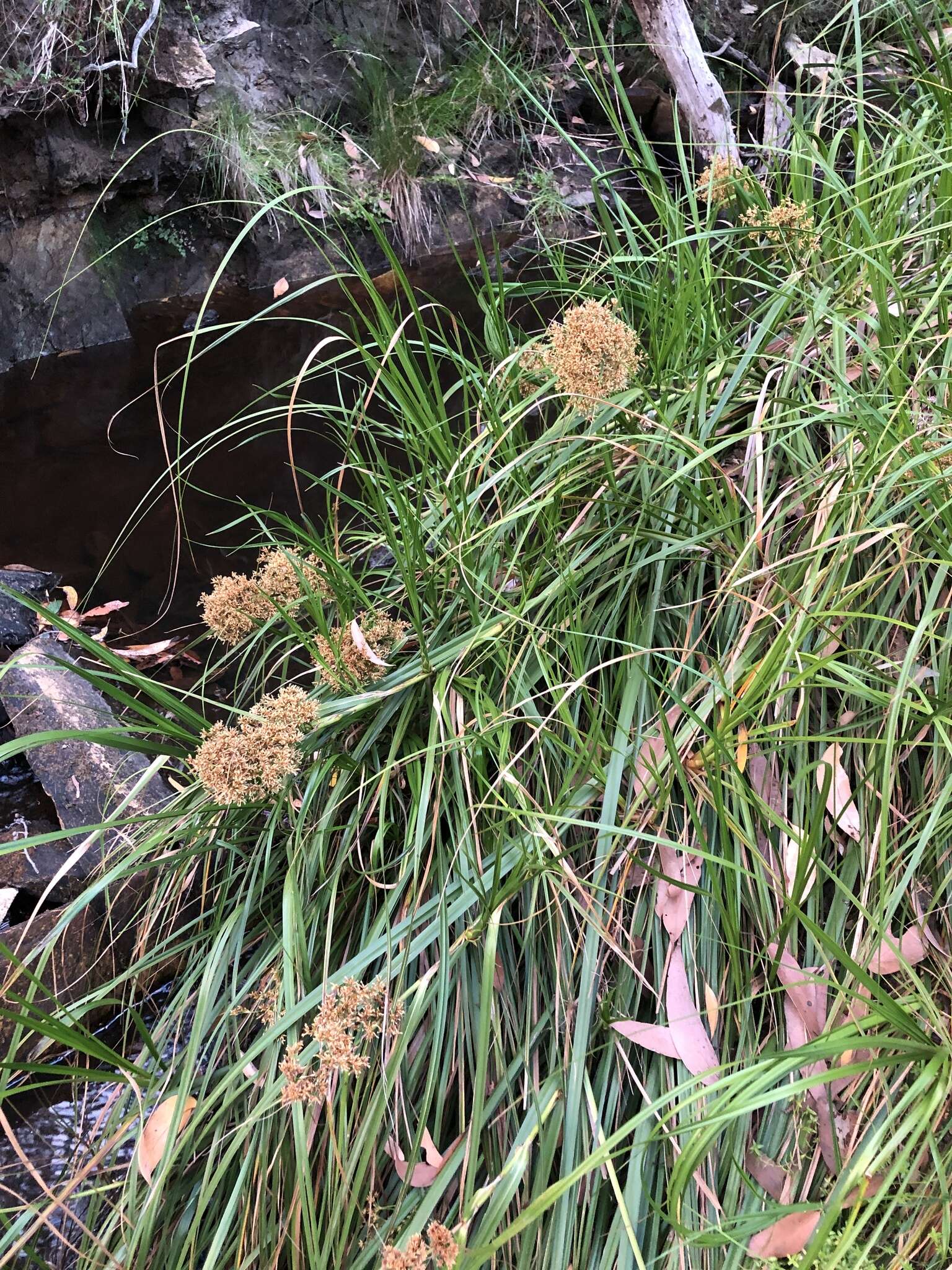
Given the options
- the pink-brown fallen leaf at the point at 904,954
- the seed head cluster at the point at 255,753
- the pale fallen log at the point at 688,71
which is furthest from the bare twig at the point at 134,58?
the pink-brown fallen leaf at the point at 904,954

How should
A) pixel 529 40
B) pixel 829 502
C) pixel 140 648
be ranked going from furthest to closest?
1. pixel 529 40
2. pixel 140 648
3. pixel 829 502

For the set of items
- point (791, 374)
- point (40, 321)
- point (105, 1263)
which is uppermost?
point (40, 321)

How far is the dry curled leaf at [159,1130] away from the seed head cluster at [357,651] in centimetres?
67

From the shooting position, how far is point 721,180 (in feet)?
7.00

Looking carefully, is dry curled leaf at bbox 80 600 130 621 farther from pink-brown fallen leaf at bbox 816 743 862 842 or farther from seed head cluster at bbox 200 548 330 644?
pink-brown fallen leaf at bbox 816 743 862 842

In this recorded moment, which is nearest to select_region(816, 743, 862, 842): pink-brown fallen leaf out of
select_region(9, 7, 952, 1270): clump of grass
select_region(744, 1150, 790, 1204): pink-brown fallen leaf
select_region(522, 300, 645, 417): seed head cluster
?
select_region(9, 7, 952, 1270): clump of grass

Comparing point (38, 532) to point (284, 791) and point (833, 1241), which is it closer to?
point (284, 791)

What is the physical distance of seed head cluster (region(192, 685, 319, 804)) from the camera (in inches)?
54.4

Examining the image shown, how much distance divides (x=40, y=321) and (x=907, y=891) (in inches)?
205

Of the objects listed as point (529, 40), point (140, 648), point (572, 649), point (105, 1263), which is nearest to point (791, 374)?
point (572, 649)

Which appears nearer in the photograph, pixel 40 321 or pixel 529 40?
pixel 40 321

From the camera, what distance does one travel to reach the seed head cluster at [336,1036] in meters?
1.11

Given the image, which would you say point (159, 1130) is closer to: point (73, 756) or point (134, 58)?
point (73, 756)

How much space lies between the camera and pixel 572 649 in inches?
62.4
